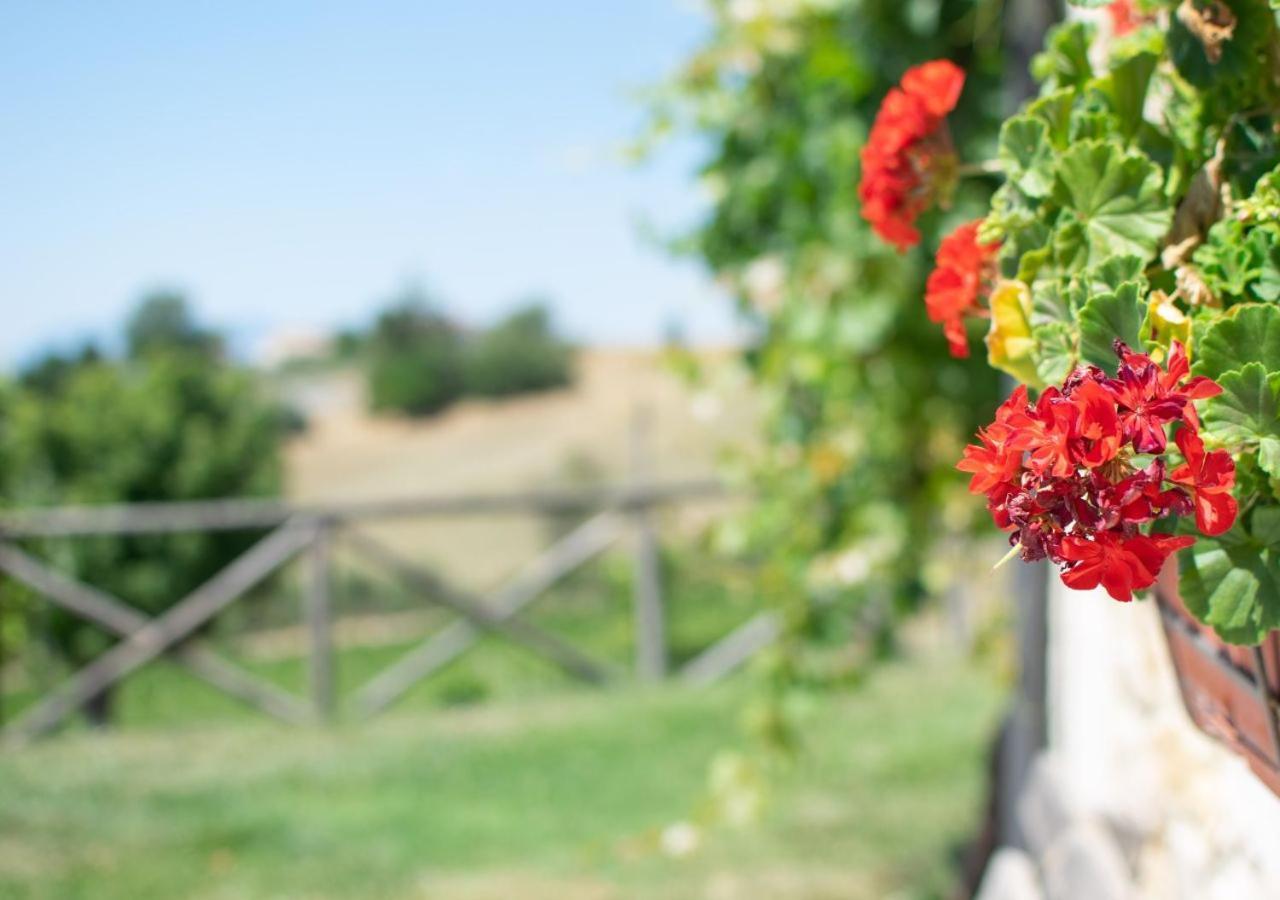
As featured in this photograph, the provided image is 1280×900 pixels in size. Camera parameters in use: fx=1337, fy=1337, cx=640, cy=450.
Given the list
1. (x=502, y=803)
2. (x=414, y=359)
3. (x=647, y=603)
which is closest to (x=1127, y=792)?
(x=502, y=803)

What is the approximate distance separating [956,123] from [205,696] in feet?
17.7

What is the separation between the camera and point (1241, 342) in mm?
710

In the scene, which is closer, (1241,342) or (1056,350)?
(1241,342)

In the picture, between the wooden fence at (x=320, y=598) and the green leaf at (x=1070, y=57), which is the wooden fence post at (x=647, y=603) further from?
the green leaf at (x=1070, y=57)

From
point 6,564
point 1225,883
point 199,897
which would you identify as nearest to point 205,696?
point 6,564

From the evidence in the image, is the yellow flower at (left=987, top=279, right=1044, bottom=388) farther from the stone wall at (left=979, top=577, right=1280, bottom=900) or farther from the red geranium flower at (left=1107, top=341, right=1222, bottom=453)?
the stone wall at (left=979, top=577, right=1280, bottom=900)

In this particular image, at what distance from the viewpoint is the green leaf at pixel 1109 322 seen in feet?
2.38

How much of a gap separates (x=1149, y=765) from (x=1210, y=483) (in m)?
0.79

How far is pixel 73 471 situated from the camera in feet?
25.2

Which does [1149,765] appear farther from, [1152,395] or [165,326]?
[165,326]

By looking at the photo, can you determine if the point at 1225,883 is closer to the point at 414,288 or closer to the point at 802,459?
the point at 802,459

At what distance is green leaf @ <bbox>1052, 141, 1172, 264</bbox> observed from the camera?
33.7 inches

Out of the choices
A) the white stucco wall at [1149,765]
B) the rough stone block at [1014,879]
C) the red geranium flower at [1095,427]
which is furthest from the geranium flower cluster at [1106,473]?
the rough stone block at [1014,879]

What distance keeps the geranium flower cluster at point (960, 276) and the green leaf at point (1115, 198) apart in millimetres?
138
